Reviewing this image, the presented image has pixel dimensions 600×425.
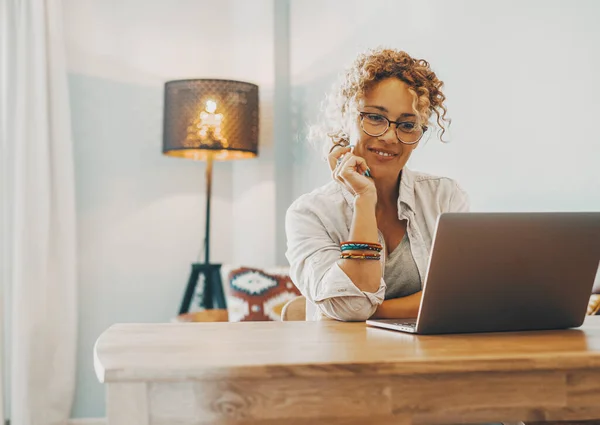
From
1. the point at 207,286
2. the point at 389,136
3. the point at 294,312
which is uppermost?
the point at 389,136

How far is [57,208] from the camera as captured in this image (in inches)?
137

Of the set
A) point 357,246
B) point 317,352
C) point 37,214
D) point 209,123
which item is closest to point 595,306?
point 357,246

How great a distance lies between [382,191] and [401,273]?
21 cm

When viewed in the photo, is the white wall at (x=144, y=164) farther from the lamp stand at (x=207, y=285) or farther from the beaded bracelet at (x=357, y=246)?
the beaded bracelet at (x=357, y=246)

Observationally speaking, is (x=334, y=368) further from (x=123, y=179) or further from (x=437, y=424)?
(x=123, y=179)

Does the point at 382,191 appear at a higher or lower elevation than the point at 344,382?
higher

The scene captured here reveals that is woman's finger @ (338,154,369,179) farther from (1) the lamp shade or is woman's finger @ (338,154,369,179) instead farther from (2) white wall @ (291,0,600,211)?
(1) the lamp shade

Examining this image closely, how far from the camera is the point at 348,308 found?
1455mm

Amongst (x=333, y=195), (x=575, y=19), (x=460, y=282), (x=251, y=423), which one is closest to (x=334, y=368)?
(x=251, y=423)

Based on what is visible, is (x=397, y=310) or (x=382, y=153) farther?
(x=382, y=153)

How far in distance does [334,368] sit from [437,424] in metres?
0.17

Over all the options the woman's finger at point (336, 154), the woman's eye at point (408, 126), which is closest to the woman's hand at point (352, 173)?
the woman's finger at point (336, 154)

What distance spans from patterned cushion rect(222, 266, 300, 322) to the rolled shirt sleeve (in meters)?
1.16

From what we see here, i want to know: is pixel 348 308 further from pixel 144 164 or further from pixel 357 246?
pixel 144 164
